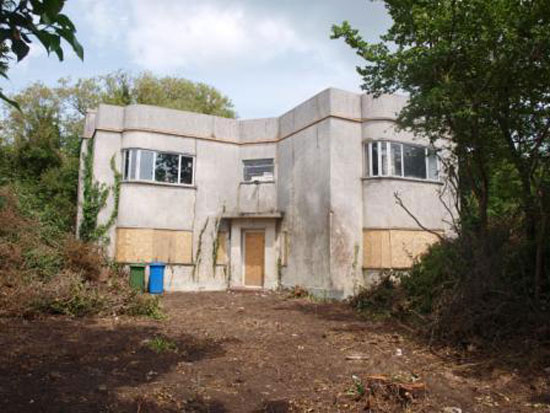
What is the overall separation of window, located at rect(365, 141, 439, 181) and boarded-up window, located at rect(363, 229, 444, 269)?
2.07m

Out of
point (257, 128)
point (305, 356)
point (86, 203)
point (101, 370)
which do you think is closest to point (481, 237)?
point (305, 356)

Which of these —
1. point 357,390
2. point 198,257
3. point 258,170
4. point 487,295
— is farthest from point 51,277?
point 487,295

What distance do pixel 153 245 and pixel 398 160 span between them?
9286 mm

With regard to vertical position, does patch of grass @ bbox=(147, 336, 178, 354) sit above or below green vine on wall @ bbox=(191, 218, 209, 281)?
below

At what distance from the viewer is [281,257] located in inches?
635

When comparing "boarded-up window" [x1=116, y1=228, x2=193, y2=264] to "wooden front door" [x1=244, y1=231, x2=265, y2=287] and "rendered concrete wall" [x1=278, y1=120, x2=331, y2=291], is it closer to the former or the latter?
"wooden front door" [x1=244, y1=231, x2=265, y2=287]

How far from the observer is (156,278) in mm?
14711

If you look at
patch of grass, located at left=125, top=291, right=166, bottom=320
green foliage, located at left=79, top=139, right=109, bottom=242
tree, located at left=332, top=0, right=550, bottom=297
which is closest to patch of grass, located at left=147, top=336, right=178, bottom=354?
patch of grass, located at left=125, top=291, right=166, bottom=320

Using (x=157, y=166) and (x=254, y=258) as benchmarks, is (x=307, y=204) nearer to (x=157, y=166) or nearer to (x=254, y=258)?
(x=254, y=258)

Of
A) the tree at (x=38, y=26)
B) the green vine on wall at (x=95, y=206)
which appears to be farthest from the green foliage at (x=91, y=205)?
the tree at (x=38, y=26)

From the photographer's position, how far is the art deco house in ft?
47.4

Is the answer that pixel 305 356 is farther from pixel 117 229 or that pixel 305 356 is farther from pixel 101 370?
pixel 117 229

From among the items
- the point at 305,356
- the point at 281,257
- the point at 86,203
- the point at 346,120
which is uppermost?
the point at 346,120

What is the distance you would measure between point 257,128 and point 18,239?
9571 millimetres
